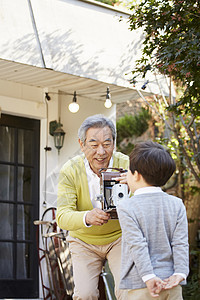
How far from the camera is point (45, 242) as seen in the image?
6.62m

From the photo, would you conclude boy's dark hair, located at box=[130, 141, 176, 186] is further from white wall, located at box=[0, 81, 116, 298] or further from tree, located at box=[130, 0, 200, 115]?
white wall, located at box=[0, 81, 116, 298]

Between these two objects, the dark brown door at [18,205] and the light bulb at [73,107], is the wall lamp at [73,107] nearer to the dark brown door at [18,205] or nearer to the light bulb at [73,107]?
the light bulb at [73,107]

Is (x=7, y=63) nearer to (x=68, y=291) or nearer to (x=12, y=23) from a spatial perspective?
(x=12, y=23)

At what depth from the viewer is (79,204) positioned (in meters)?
4.04

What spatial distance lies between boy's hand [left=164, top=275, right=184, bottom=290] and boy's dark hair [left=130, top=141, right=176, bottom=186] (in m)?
0.54

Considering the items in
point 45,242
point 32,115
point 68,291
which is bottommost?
point 68,291

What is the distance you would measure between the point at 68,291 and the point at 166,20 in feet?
10.9

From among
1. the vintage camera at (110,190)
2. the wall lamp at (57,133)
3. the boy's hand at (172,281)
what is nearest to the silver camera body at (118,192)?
the vintage camera at (110,190)

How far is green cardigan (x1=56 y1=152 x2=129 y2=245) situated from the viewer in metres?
3.90

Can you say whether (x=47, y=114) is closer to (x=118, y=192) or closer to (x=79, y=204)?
(x=79, y=204)

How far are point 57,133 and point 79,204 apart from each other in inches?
118

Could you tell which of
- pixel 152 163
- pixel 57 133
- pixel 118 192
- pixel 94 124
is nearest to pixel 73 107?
pixel 57 133

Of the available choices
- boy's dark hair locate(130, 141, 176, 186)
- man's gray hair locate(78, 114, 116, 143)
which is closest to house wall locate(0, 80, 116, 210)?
man's gray hair locate(78, 114, 116, 143)

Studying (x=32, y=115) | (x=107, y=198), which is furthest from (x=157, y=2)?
(x=32, y=115)
